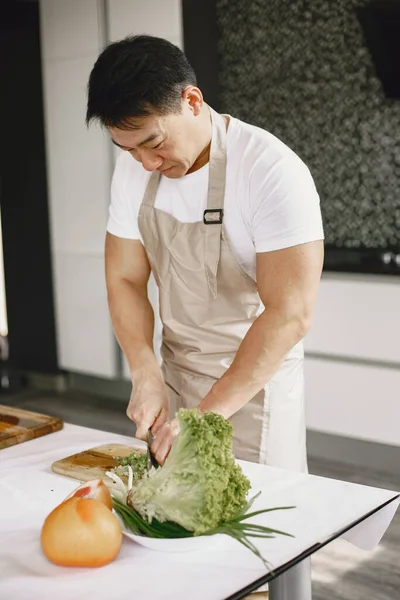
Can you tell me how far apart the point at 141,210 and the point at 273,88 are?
6.65ft

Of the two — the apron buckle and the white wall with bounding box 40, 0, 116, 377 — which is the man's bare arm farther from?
the white wall with bounding box 40, 0, 116, 377

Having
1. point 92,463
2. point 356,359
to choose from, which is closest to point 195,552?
point 92,463

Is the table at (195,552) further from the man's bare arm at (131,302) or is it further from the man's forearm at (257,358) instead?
the man's bare arm at (131,302)

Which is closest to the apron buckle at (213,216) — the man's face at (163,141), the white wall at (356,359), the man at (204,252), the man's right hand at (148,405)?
the man at (204,252)

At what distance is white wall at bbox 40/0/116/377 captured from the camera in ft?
14.3

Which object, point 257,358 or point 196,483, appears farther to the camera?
point 257,358

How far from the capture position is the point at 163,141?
161 centimetres

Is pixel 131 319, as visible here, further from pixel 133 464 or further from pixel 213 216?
pixel 133 464

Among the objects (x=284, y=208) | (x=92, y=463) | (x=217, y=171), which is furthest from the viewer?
(x=217, y=171)

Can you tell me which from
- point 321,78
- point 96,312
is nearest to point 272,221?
point 321,78

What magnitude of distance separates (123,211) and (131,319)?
25cm

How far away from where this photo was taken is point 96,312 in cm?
458

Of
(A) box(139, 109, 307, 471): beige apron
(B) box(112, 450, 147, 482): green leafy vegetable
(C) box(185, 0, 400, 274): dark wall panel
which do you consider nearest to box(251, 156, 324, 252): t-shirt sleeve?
(A) box(139, 109, 307, 471): beige apron

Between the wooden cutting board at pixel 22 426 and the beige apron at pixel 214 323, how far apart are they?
1.08 feet
